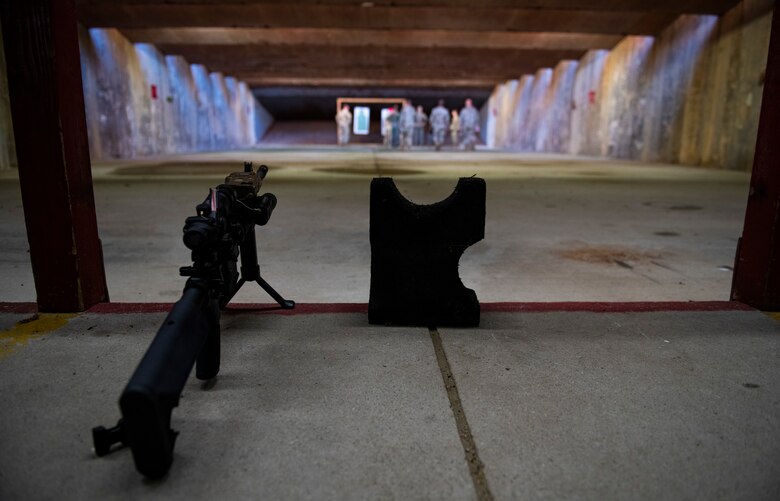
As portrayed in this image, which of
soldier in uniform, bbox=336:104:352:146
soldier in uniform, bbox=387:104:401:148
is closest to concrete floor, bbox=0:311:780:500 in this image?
soldier in uniform, bbox=387:104:401:148

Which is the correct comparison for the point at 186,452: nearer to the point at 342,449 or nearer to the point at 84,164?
the point at 342,449

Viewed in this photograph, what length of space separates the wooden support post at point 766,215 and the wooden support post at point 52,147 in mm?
2223

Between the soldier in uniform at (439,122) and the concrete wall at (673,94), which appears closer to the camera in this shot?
the concrete wall at (673,94)

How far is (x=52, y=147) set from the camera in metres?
1.62

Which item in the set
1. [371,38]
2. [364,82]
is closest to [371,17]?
[371,38]

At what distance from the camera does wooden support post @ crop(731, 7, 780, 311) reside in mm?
1728

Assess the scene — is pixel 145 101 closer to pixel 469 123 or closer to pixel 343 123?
pixel 469 123

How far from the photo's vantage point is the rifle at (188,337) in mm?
869

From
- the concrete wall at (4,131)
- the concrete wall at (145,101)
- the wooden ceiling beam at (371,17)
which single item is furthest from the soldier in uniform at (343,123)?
the concrete wall at (4,131)

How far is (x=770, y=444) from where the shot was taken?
3.53ft

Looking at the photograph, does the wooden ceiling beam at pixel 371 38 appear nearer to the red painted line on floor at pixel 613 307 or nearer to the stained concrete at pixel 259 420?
the red painted line on floor at pixel 613 307

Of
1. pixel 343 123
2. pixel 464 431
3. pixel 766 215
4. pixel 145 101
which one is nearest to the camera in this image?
pixel 464 431

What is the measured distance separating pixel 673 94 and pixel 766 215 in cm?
1160

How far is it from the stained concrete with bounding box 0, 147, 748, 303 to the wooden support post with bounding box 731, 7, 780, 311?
55 cm
